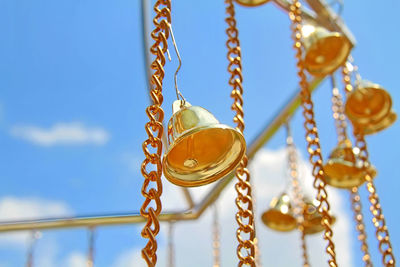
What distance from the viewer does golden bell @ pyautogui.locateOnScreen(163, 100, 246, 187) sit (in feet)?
6.52

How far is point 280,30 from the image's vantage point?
8562mm

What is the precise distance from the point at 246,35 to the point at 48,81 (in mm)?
2961

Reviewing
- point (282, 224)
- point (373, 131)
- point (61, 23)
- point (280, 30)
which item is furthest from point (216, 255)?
point (61, 23)

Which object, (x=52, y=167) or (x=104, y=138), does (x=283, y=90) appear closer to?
(x=104, y=138)

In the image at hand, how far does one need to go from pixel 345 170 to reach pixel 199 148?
Result: 2.16 metres

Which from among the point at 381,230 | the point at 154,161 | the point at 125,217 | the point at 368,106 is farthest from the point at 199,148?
the point at 125,217

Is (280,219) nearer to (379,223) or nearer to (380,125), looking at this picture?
(380,125)

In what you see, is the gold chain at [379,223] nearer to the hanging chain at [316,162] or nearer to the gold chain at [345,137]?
the gold chain at [345,137]

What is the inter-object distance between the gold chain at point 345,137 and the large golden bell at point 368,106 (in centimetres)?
10

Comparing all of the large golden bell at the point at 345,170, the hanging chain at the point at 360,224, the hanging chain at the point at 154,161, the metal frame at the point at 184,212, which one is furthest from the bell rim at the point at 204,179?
the metal frame at the point at 184,212

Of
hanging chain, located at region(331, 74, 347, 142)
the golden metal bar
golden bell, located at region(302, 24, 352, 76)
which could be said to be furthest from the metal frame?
golden bell, located at region(302, 24, 352, 76)

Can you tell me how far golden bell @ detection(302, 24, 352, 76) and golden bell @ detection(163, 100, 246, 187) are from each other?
1820mm

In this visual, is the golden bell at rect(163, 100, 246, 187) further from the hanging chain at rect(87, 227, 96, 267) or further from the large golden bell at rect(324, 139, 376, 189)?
the hanging chain at rect(87, 227, 96, 267)

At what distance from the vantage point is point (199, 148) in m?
2.10
